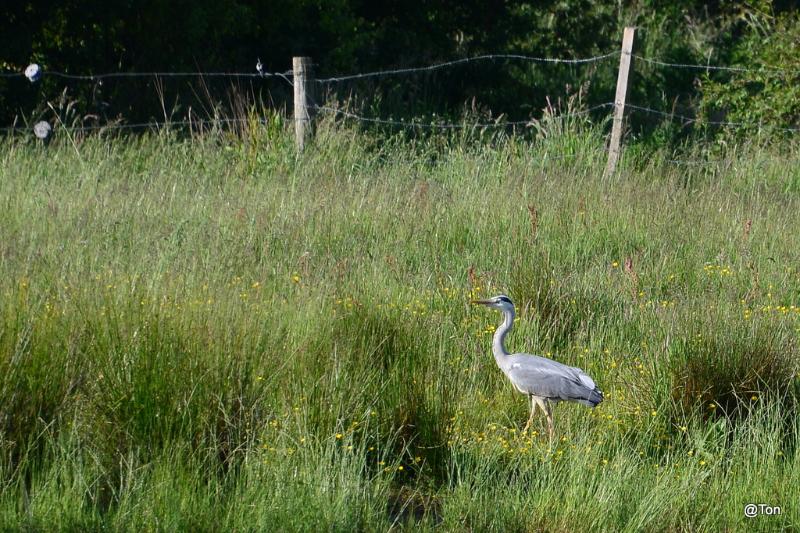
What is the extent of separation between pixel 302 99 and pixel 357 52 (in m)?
5.29

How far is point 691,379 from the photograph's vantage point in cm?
466

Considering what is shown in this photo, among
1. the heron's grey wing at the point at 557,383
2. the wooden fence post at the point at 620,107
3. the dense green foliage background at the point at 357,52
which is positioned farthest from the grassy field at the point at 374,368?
the dense green foliage background at the point at 357,52

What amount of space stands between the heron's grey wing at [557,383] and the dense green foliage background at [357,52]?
547cm

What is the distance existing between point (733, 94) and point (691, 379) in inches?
301

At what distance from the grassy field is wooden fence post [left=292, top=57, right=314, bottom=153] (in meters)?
1.89

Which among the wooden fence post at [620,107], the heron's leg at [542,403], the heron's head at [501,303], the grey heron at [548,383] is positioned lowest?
the heron's leg at [542,403]

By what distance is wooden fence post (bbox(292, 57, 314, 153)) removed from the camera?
8.95 meters

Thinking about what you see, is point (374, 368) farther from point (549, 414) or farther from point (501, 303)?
point (549, 414)

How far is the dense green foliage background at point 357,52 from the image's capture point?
37.6 ft

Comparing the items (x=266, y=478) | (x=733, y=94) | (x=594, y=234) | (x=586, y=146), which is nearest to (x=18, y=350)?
(x=266, y=478)

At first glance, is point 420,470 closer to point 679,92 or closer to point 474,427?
point 474,427

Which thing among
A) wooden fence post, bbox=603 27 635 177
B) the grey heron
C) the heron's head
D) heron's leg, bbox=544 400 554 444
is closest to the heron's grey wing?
the grey heron

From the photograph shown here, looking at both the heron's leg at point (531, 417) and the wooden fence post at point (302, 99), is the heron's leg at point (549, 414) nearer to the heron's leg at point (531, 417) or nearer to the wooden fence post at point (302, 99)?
the heron's leg at point (531, 417)

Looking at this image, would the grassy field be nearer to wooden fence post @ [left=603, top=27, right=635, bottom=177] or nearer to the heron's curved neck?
the heron's curved neck
